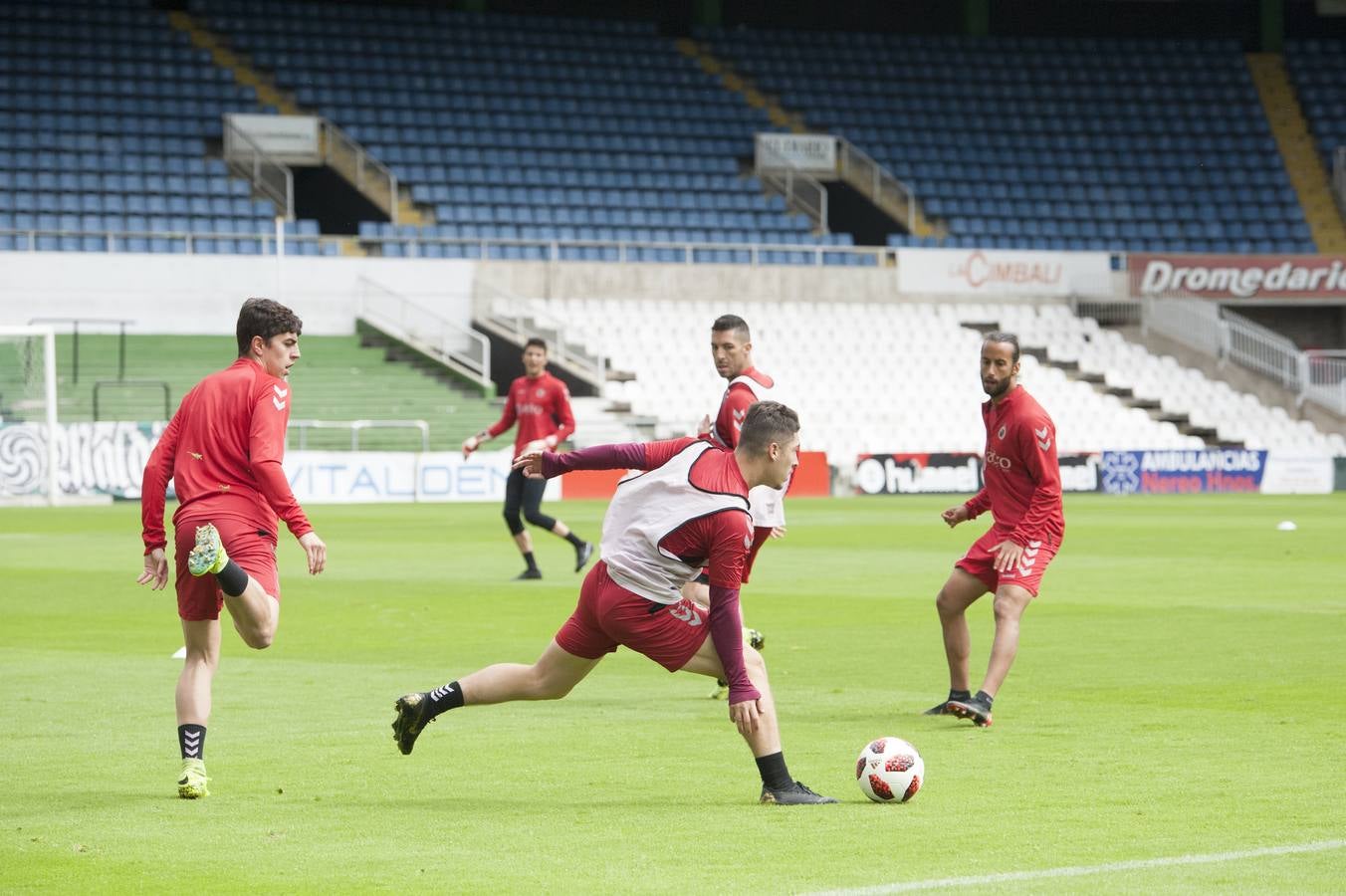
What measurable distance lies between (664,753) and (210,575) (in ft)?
7.32

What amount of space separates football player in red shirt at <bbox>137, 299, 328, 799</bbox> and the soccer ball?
2290mm

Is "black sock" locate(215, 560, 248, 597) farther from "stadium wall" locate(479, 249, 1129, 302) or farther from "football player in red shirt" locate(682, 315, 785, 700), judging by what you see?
"stadium wall" locate(479, 249, 1129, 302)

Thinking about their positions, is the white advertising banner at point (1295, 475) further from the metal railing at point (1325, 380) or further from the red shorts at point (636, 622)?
the red shorts at point (636, 622)

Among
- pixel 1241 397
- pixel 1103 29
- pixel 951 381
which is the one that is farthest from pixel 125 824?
pixel 1103 29

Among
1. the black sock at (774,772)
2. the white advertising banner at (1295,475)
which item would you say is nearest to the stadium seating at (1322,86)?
the white advertising banner at (1295,475)

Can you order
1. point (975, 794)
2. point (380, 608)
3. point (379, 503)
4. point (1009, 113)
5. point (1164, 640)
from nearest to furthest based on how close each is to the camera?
1. point (975, 794)
2. point (1164, 640)
3. point (380, 608)
4. point (379, 503)
5. point (1009, 113)

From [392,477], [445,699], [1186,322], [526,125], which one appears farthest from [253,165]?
[445,699]

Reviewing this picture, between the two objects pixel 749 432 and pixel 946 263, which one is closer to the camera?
pixel 749 432

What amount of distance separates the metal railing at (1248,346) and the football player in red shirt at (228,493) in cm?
4152

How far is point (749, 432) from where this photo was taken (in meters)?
7.33

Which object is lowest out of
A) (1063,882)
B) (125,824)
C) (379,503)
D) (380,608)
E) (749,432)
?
(379,503)

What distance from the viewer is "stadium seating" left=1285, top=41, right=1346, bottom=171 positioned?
173ft

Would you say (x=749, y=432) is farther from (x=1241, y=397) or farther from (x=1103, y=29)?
(x=1103, y=29)

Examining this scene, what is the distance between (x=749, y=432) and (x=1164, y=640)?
6871 millimetres
